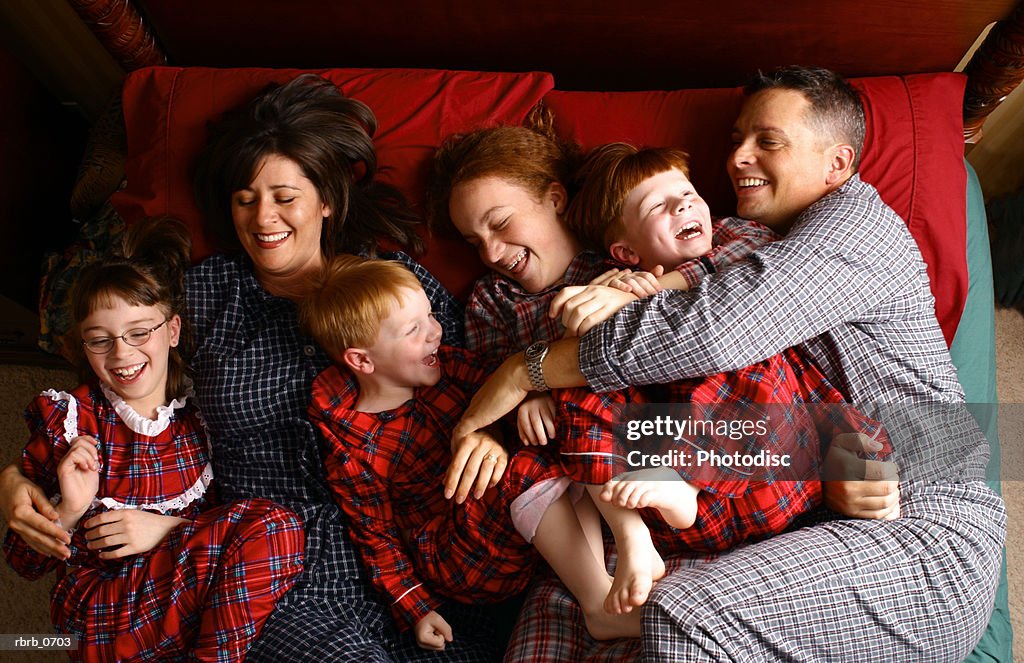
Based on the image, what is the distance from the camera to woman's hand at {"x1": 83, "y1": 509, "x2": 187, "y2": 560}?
1.62 m

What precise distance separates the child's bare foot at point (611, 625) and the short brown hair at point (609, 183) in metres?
0.73

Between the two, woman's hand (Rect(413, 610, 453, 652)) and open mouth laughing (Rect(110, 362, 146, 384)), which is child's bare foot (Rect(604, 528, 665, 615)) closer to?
woman's hand (Rect(413, 610, 453, 652))

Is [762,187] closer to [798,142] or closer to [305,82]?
[798,142]

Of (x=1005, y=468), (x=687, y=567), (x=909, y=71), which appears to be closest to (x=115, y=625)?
(x=687, y=567)

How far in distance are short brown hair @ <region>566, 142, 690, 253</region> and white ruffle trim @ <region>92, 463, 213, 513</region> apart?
965 millimetres

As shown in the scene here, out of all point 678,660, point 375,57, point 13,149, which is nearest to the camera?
point 678,660

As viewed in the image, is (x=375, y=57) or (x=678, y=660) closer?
(x=678, y=660)

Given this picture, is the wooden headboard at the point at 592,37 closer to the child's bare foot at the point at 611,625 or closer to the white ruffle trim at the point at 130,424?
the white ruffle trim at the point at 130,424

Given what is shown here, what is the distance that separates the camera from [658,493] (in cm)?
134

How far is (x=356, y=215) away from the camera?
6.20 ft

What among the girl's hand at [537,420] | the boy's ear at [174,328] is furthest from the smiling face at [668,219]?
the boy's ear at [174,328]

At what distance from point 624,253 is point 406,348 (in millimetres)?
482

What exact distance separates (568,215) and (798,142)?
0.48 metres

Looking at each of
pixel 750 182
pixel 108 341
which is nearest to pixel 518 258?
pixel 750 182
